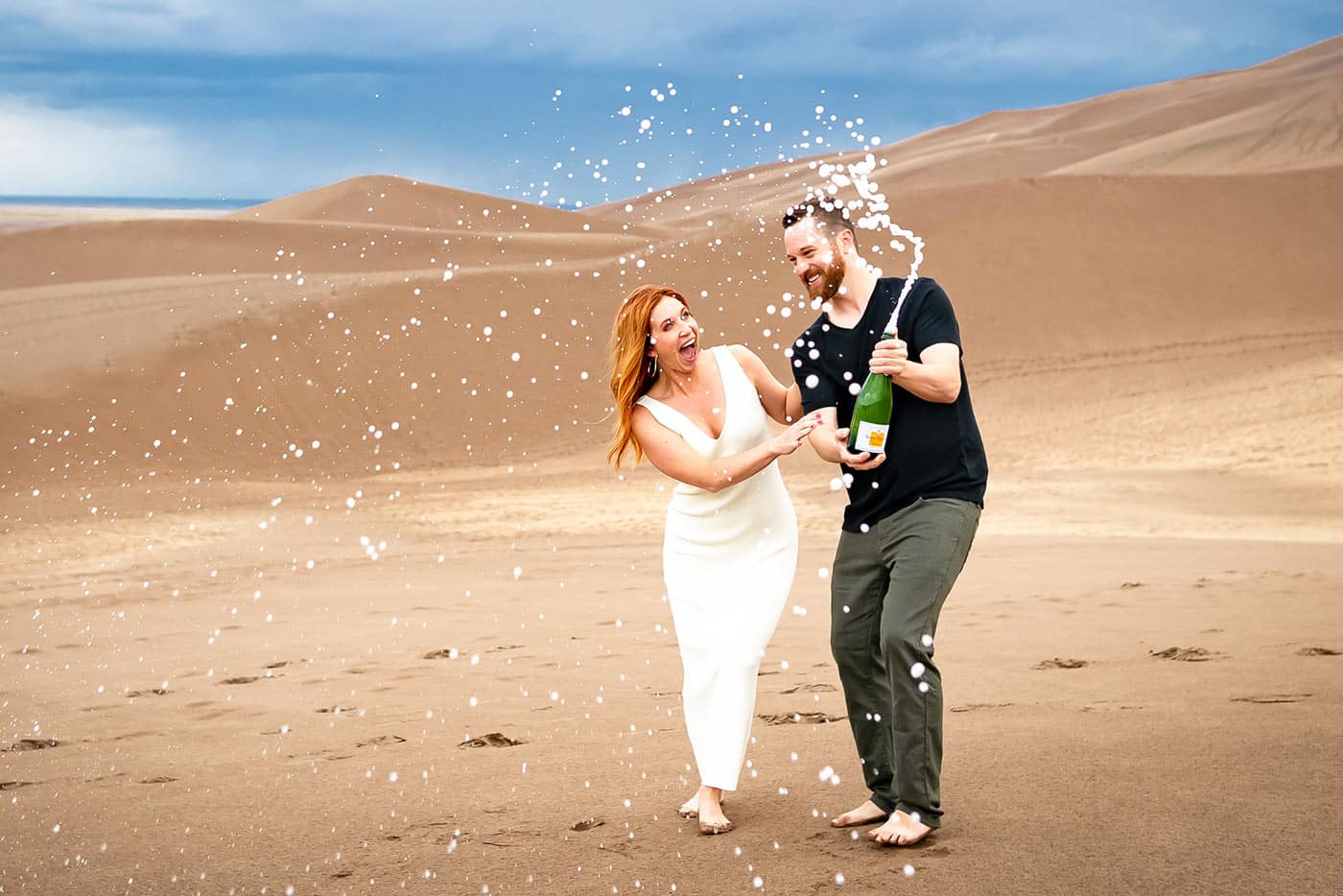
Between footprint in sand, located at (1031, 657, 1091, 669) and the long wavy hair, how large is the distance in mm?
3029

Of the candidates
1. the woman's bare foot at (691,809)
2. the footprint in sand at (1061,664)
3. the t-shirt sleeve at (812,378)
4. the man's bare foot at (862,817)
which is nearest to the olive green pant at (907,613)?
the man's bare foot at (862,817)

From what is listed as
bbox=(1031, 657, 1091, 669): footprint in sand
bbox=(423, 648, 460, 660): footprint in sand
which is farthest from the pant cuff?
bbox=(423, 648, 460, 660): footprint in sand

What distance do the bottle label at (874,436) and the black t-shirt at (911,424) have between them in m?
0.08

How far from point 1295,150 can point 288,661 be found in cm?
5378

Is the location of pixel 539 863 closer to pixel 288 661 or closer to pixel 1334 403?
pixel 288 661

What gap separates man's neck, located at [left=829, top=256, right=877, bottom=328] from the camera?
4164 mm

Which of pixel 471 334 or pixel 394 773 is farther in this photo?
pixel 471 334

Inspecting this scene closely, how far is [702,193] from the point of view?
99938 millimetres

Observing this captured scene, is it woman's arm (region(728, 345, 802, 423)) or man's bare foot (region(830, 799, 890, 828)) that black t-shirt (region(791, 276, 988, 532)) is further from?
man's bare foot (region(830, 799, 890, 828))

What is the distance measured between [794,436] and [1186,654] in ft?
11.9

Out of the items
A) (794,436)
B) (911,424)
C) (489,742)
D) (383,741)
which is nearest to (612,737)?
(489,742)

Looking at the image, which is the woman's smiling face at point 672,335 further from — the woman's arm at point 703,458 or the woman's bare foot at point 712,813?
the woman's bare foot at point 712,813

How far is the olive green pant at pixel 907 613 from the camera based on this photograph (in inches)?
155

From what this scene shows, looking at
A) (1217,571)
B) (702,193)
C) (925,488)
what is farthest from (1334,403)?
(702,193)
